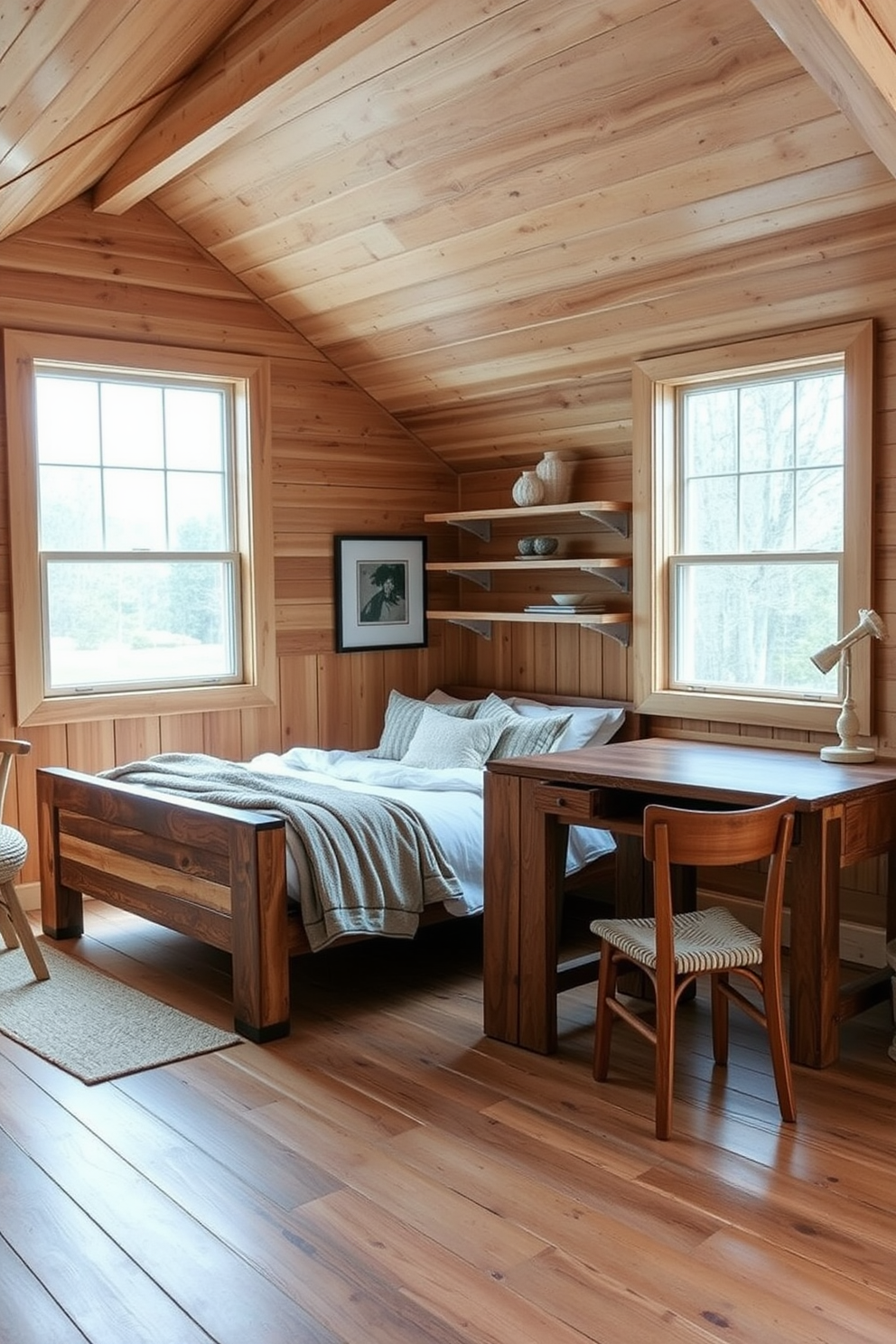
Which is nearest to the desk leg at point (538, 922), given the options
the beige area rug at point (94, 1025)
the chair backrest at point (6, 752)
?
the beige area rug at point (94, 1025)

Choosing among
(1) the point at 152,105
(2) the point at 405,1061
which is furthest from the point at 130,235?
(2) the point at 405,1061

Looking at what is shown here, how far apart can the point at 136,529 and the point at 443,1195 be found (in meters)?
3.45

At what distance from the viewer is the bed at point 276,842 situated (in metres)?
3.67

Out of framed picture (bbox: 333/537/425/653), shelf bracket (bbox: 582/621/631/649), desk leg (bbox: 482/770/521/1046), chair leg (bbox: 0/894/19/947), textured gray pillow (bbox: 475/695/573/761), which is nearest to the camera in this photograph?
desk leg (bbox: 482/770/521/1046)

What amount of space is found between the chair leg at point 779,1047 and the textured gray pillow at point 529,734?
182cm

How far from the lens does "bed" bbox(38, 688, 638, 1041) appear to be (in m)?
3.67

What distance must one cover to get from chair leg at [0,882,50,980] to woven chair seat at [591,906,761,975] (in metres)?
1.97

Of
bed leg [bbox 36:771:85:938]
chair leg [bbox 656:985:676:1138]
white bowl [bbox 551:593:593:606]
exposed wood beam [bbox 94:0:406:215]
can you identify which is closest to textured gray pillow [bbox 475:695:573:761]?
white bowl [bbox 551:593:593:606]

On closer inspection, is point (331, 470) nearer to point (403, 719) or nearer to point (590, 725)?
point (403, 719)

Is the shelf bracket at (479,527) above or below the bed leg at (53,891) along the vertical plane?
above

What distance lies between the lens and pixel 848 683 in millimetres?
3918

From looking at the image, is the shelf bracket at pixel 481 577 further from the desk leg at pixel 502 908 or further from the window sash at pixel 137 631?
the desk leg at pixel 502 908

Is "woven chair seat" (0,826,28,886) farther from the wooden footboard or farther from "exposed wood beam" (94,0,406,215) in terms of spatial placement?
"exposed wood beam" (94,0,406,215)

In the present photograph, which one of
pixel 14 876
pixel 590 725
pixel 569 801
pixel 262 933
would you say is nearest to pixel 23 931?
pixel 14 876
